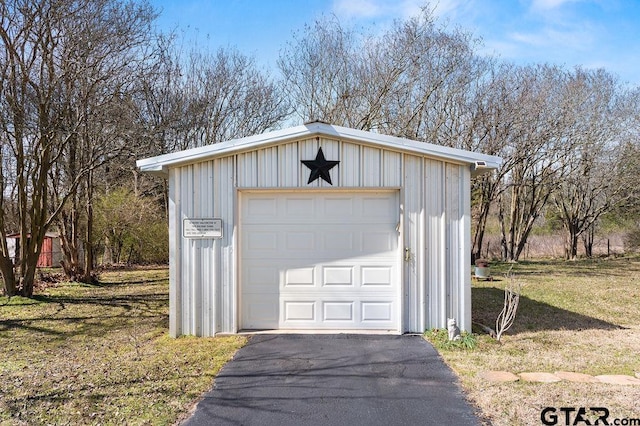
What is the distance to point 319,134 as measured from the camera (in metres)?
6.00

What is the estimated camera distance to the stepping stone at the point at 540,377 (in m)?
4.30

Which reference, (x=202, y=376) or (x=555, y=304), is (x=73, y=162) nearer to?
(x=202, y=376)

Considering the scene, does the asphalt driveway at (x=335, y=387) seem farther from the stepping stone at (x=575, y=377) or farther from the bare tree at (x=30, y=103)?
the bare tree at (x=30, y=103)

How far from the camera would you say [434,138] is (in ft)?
50.1

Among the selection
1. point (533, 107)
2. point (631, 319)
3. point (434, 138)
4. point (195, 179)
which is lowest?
point (631, 319)

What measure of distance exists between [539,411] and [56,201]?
37.6 feet

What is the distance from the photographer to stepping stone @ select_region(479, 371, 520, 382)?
170 inches

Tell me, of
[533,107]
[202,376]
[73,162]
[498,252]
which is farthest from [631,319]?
[498,252]

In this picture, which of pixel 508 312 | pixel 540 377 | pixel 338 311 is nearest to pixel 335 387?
pixel 540 377

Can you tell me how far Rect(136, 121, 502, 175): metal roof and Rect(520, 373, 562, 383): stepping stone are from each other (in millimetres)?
2538

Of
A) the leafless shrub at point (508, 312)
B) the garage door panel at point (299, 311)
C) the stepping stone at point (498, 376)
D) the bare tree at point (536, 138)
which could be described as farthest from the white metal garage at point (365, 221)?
the bare tree at point (536, 138)

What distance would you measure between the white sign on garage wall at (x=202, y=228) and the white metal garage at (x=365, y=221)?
13 mm

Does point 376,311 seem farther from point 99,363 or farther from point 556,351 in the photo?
point 99,363

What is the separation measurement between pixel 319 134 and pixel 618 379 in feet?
13.6
